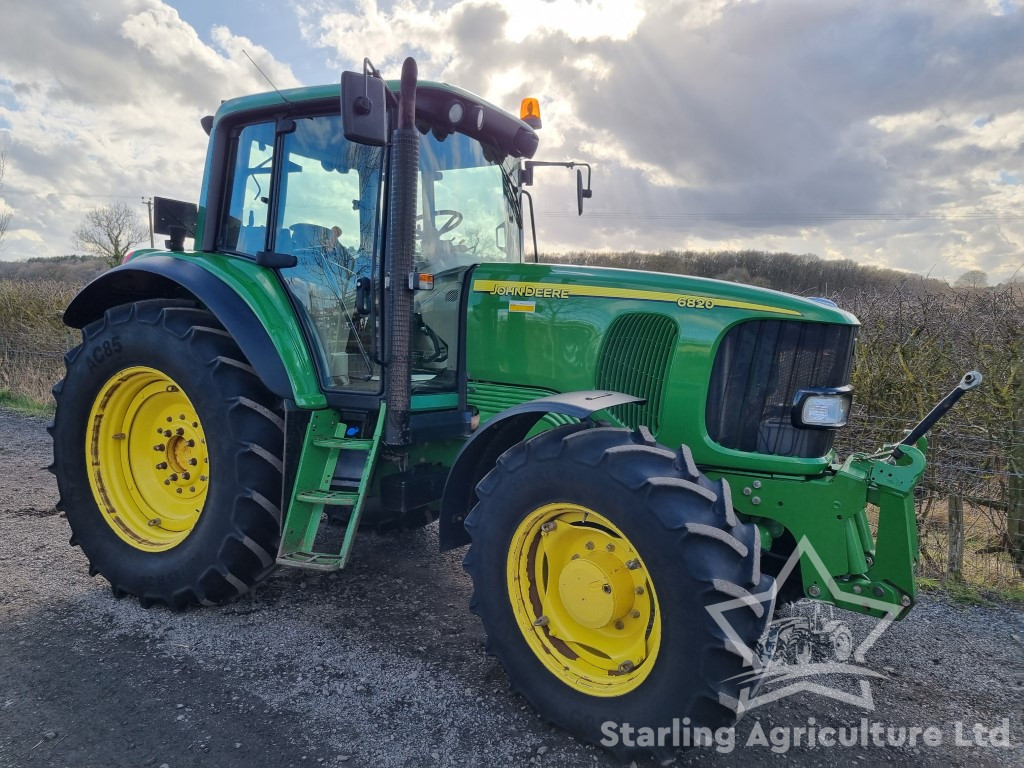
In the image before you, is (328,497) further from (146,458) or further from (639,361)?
(639,361)

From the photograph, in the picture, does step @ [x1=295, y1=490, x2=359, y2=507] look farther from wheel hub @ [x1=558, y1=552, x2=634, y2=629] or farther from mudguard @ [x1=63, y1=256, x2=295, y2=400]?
wheel hub @ [x1=558, y1=552, x2=634, y2=629]

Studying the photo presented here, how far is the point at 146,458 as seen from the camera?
3855mm

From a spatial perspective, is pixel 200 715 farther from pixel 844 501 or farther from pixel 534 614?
pixel 844 501

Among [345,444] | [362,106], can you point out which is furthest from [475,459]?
[362,106]

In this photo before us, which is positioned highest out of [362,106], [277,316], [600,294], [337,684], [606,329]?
[362,106]

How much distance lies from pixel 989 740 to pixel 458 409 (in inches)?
102

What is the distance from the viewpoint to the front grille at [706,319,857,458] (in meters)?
2.85

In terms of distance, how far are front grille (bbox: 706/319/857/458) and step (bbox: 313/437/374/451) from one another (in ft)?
5.21

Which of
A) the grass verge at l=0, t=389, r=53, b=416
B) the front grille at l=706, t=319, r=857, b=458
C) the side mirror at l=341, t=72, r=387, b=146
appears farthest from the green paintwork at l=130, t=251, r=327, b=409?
the grass verge at l=0, t=389, r=53, b=416

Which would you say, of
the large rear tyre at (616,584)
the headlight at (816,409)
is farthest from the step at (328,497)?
the headlight at (816,409)

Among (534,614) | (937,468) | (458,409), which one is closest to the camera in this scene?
(534,614)

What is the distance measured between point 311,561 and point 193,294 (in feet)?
5.07

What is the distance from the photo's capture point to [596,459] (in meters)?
2.42

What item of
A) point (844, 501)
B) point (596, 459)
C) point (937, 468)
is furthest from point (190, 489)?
point (937, 468)
